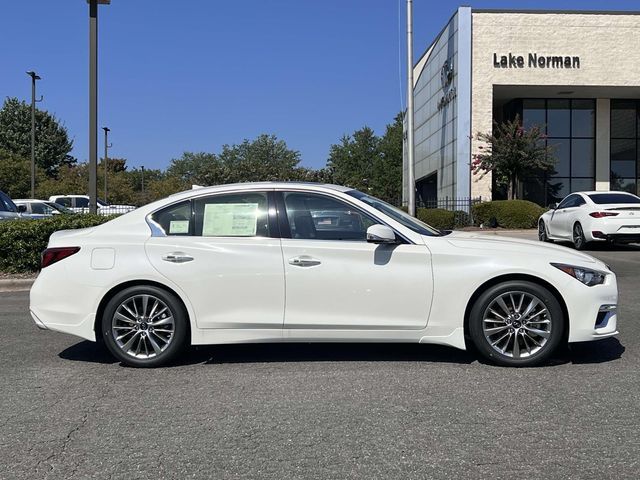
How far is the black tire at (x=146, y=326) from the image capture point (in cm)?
503

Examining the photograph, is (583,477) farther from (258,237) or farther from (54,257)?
(54,257)

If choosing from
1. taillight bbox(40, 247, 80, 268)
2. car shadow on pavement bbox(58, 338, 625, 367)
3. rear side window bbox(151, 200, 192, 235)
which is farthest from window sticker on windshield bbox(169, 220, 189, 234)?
car shadow on pavement bbox(58, 338, 625, 367)

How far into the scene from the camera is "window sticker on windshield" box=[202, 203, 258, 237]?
5160 millimetres

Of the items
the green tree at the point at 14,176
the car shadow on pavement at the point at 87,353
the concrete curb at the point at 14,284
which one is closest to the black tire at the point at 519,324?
the car shadow on pavement at the point at 87,353

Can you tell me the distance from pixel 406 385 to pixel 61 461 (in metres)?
2.41

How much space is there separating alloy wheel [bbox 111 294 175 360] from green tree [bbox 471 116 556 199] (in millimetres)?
21499

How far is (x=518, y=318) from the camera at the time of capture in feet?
15.9

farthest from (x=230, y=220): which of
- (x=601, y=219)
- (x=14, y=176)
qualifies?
(x=14, y=176)

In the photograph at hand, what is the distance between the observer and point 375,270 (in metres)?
4.89

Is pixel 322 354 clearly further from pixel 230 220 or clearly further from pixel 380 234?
pixel 230 220

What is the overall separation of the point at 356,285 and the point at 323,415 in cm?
125

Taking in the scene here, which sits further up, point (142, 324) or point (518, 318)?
point (518, 318)

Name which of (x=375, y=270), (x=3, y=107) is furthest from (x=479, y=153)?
(x=3, y=107)

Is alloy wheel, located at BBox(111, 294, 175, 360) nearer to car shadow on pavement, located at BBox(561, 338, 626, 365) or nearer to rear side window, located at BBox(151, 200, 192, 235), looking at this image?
rear side window, located at BBox(151, 200, 192, 235)
